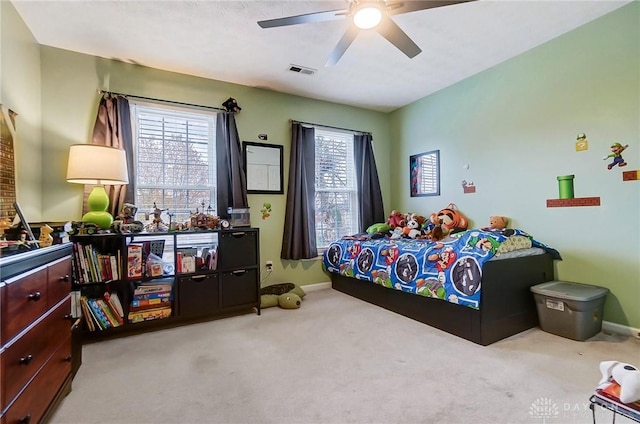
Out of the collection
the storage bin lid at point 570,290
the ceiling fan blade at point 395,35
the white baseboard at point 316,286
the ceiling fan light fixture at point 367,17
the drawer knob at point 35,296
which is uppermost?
the ceiling fan light fixture at point 367,17

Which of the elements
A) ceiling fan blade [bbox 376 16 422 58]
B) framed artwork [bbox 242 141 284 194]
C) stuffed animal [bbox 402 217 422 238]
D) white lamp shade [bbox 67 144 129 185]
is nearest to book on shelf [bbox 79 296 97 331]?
white lamp shade [bbox 67 144 129 185]

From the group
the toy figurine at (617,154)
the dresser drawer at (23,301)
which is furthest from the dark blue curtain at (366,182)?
the dresser drawer at (23,301)

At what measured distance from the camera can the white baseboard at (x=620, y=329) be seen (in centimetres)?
225

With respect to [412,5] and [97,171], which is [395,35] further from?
[97,171]

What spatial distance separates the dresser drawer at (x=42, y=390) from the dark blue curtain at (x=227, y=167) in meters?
1.84

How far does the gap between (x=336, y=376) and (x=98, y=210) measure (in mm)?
2347

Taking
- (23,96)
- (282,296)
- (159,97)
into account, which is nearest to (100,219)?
(23,96)

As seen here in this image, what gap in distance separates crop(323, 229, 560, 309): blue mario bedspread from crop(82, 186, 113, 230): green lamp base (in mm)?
2447

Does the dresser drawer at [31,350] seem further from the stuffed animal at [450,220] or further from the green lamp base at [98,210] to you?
the stuffed animal at [450,220]

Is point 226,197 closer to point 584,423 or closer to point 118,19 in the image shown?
point 118,19

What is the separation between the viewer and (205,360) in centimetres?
203

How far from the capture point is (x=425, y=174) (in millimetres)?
4039

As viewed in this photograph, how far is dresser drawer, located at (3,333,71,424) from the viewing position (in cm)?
110

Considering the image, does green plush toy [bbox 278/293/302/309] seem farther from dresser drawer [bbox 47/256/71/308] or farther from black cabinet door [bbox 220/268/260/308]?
dresser drawer [bbox 47/256/71/308]
